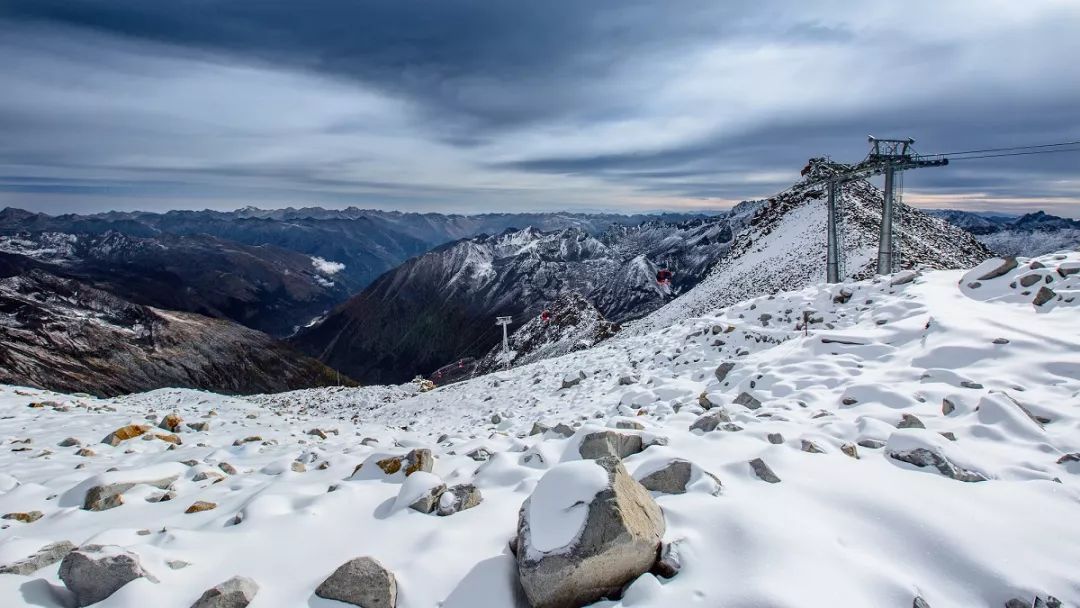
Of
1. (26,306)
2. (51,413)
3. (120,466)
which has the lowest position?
(26,306)

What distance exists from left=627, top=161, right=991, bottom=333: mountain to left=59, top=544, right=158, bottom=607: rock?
39758mm

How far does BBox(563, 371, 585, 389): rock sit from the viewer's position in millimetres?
18531

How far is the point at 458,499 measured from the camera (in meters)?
6.46

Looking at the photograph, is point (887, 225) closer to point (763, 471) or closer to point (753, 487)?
point (763, 471)

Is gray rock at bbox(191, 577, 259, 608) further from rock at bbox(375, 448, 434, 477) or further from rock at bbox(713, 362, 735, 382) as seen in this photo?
rock at bbox(713, 362, 735, 382)

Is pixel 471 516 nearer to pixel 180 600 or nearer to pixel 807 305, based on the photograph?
pixel 180 600

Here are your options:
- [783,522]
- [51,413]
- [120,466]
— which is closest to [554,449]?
[783,522]

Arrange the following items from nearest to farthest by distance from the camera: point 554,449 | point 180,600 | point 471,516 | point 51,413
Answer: point 180,600 < point 471,516 < point 554,449 < point 51,413

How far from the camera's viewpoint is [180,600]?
15.1 feet

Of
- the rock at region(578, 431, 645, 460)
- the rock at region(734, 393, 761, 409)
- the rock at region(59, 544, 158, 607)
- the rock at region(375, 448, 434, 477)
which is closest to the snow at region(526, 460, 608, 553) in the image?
the rock at region(578, 431, 645, 460)

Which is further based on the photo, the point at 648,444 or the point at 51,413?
the point at 51,413

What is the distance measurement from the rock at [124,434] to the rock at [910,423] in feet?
56.1

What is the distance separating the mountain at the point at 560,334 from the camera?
7688 centimetres

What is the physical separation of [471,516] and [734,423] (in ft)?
16.5
